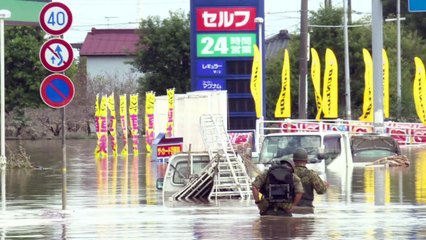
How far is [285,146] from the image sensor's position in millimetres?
26672

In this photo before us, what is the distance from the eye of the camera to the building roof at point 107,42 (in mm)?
102438

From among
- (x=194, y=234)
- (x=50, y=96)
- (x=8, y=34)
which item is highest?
(x=8, y=34)

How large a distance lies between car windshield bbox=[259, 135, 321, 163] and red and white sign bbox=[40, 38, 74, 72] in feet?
29.0

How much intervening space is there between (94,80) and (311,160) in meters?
57.0

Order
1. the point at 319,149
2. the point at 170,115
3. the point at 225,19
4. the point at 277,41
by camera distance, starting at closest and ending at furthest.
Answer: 1. the point at 319,149
2. the point at 225,19
3. the point at 170,115
4. the point at 277,41

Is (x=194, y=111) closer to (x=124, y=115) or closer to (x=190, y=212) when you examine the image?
(x=190, y=212)

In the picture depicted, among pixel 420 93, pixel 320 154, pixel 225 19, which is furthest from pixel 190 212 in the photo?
pixel 420 93

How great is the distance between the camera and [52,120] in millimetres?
68000

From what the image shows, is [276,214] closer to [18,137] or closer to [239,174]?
[239,174]

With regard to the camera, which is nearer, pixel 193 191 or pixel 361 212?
pixel 361 212

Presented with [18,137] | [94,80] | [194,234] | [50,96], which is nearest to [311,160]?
[50,96]

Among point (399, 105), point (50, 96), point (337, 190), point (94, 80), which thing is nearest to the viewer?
point (50, 96)

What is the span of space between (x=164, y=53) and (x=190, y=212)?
42.3 m

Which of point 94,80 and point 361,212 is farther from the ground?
point 94,80
